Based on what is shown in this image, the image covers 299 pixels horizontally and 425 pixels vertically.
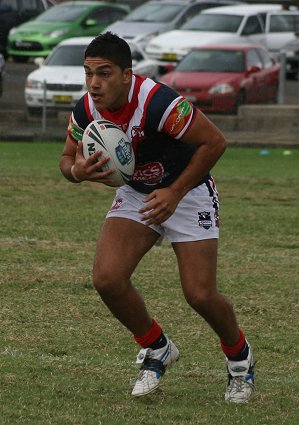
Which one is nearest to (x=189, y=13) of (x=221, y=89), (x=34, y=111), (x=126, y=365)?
(x=221, y=89)

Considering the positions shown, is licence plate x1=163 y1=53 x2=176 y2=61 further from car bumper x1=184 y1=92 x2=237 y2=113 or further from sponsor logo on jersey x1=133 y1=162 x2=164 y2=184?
sponsor logo on jersey x1=133 y1=162 x2=164 y2=184

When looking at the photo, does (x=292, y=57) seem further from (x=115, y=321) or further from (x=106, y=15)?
(x=115, y=321)

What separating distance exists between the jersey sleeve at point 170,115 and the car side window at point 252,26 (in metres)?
25.8

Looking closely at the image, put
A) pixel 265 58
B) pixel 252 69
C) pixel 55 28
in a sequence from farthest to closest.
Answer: pixel 55 28, pixel 265 58, pixel 252 69

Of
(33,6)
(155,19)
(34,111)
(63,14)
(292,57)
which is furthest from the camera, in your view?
(33,6)

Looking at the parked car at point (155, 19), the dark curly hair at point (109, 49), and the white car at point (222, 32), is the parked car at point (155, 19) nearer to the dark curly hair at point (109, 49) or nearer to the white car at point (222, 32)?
the white car at point (222, 32)

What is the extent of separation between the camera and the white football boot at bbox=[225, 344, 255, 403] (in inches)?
254

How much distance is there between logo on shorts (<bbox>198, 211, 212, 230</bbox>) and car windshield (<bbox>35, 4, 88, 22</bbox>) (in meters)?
28.6

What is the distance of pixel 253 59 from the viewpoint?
25609mm

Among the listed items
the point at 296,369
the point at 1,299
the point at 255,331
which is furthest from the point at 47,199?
the point at 296,369

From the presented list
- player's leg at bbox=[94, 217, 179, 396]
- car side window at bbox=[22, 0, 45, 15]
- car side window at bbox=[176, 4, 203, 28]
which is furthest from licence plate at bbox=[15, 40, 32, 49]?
player's leg at bbox=[94, 217, 179, 396]

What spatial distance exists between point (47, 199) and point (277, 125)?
9.22 meters

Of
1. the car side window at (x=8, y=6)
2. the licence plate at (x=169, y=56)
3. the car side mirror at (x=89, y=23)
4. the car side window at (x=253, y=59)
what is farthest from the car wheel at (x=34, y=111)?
the car side window at (x=8, y=6)

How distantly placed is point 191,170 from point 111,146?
432mm
